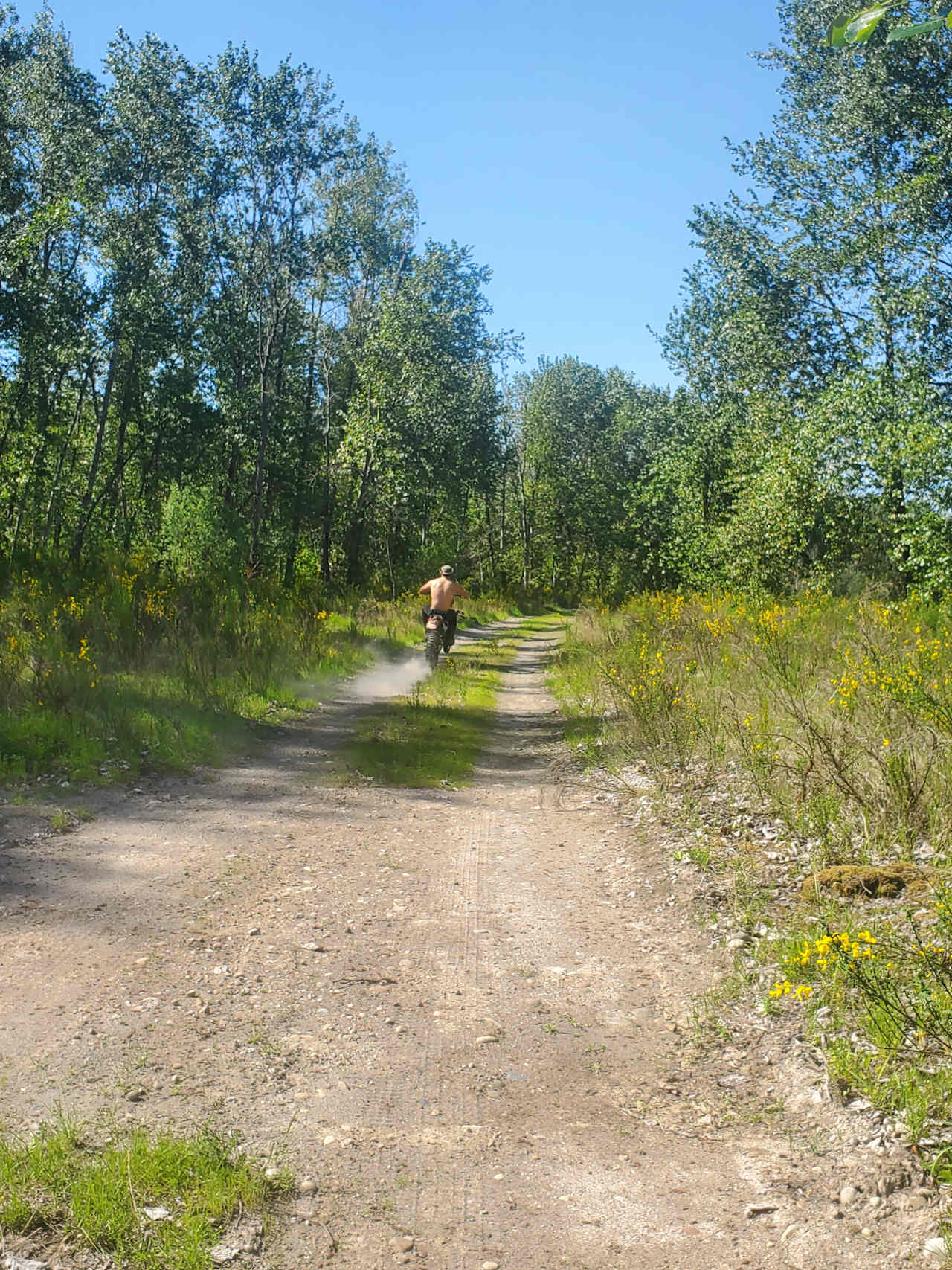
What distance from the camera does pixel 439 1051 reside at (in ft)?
13.7

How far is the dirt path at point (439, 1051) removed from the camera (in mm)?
3092

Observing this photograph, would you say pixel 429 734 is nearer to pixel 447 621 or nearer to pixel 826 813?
pixel 826 813

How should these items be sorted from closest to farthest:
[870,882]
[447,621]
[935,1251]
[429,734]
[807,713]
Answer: [935,1251]
[870,882]
[807,713]
[429,734]
[447,621]

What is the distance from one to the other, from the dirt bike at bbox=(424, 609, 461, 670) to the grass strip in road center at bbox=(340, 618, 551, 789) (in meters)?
0.24

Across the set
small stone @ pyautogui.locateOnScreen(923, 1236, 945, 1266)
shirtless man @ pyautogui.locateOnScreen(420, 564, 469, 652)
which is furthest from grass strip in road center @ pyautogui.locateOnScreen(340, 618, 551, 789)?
small stone @ pyautogui.locateOnScreen(923, 1236, 945, 1266)

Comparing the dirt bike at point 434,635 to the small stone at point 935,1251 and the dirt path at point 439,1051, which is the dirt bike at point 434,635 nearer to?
the dirt path at point 439,1051

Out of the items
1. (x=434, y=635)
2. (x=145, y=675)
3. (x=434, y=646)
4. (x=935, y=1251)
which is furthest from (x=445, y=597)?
(x=935, y=1251)

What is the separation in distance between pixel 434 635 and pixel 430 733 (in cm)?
597

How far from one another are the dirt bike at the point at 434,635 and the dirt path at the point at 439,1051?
33.9 ft

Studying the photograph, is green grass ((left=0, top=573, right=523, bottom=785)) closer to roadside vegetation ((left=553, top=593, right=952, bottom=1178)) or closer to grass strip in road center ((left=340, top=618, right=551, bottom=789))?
grass strip in road center ((left=340, top=618, right=551, bottom=789))

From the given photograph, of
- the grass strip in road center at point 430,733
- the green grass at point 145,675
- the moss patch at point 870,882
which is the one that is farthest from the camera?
the grass strip in road center at point 430,733

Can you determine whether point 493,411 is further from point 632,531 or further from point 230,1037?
point 230,1037

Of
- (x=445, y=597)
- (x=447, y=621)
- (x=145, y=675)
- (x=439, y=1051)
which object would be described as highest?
(x=445, y=597)

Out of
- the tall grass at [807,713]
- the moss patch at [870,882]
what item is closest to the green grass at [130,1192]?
the moss patch at [870,882]
